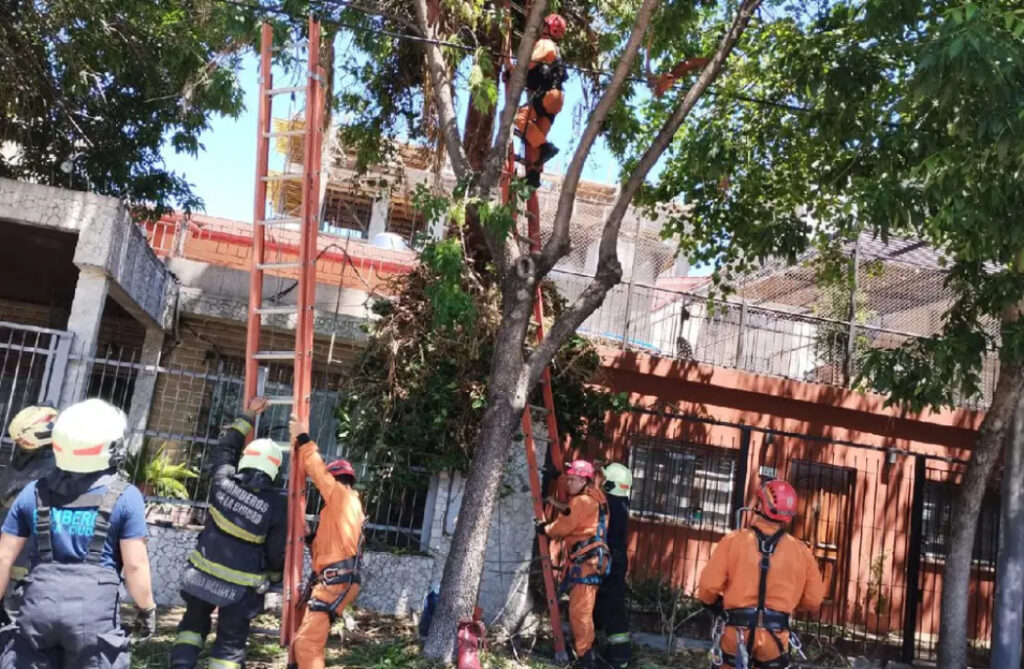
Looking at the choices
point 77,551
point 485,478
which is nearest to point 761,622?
point 485,478

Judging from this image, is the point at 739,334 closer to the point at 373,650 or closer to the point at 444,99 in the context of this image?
the point at 444,99

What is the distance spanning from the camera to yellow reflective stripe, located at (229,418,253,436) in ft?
20.4

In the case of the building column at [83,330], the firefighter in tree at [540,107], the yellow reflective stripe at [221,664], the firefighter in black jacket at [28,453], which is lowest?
the yellow reflective stripe at [221,664]

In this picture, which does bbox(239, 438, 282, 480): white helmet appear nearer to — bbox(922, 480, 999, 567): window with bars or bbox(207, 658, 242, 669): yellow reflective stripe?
bbox(207, 658, 242, 669): yellow reflective stripe

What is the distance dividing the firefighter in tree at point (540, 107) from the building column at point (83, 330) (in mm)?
4147

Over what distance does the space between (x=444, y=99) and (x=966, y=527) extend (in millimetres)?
6289

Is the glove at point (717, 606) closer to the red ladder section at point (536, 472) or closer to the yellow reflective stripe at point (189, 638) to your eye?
the red ladder section at point (536, 472)

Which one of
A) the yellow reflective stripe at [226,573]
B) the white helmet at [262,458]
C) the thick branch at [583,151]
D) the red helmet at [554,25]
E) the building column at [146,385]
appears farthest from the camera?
the building column at [146,385]

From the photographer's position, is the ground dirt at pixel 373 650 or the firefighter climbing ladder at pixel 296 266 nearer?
the firefighter climbing ladder at pixel 296 266

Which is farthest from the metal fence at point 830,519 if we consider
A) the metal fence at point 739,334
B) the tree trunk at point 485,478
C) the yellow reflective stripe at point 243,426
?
the yellow reflective stripe at point 243,426

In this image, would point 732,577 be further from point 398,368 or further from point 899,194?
point 398,368

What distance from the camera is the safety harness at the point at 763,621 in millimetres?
→ 6180

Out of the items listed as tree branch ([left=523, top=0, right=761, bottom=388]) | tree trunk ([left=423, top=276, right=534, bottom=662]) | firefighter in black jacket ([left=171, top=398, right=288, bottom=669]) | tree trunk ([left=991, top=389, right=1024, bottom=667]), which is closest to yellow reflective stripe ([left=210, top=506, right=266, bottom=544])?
firefighter in black jacket ([left=171, top=398, right=288, bottom=669])

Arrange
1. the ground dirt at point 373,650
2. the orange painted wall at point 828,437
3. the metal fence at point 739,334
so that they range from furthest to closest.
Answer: the metal fence at point 739,334, the orange painted wall at point 828,437, the ground dirt at point 373,650
